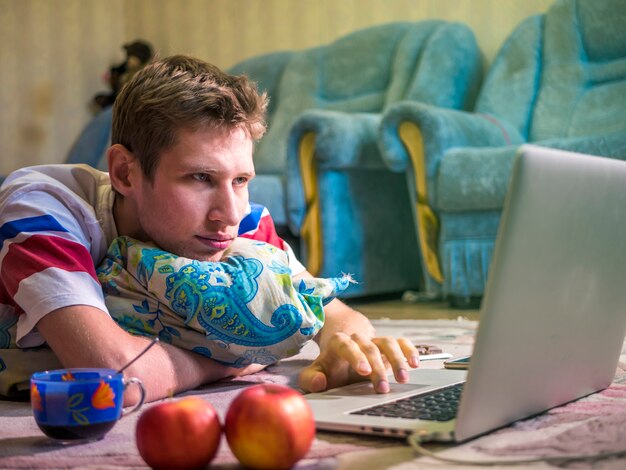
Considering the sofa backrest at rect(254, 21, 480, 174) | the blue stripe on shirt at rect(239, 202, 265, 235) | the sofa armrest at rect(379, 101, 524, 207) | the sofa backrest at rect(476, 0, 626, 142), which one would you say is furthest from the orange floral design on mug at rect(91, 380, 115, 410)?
the sofa backrest at rect(254, 21, 480, 174)

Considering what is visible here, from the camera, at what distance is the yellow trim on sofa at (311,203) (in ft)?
10.0

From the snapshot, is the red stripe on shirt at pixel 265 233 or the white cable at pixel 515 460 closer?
the white cable at pixel 515 460

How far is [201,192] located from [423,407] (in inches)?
17.3

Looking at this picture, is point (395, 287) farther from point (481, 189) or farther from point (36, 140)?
point (36, 140)

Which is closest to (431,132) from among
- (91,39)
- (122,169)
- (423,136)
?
(423,136)

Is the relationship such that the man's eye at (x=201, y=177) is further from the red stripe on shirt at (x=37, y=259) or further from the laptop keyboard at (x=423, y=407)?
the laptop keyboard at (x=423, y=407)

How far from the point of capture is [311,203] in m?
3.09

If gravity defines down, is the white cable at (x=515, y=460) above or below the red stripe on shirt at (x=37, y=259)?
below

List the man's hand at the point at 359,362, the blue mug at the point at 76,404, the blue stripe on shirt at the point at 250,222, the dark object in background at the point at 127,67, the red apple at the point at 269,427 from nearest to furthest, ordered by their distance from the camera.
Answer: the red apple at the point at 269,427 < the blue mug at the point at 76,404 < the man's hand at the point at 359,362 < the blue stripe on shirt at the point at 250,222 < the dark object in background at the point at 127,67

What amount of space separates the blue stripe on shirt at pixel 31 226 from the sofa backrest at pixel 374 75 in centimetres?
239

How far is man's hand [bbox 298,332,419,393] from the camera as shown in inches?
42.4

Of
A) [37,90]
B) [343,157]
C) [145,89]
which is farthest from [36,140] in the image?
[145,89]

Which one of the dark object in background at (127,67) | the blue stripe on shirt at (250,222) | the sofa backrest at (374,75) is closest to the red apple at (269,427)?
the blue stripe on shirt at (250,222)

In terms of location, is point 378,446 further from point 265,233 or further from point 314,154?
point 314,154
